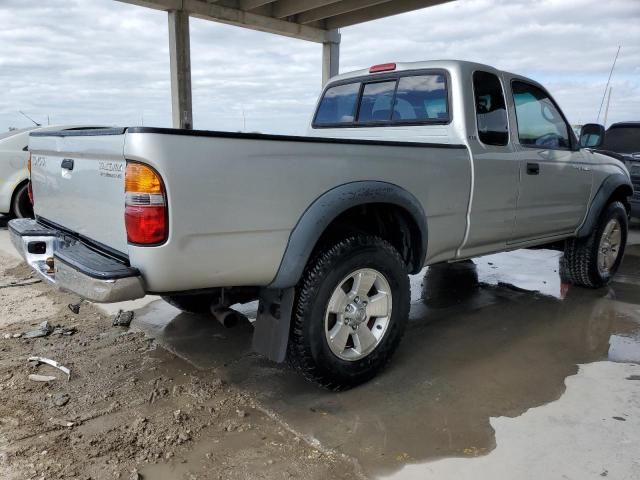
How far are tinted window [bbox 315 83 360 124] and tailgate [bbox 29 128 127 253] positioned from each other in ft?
7.83

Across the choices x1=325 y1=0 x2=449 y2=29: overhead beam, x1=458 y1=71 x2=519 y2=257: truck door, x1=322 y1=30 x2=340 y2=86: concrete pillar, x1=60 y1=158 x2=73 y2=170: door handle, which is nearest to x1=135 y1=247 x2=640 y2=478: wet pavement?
x1=458 y1=71 x2=519 y2=257: truck door

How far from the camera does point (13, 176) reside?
744cm

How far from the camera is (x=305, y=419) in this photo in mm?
2732

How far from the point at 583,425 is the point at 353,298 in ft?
4.51

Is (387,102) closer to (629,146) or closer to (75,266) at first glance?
(75,266)

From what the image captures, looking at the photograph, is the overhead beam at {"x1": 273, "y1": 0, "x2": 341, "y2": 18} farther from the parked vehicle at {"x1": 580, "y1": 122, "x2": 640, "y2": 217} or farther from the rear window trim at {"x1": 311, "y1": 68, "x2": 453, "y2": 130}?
the rear window trim at {"x1": 311, "y1": 68, "x2": 453, "y2": 130}

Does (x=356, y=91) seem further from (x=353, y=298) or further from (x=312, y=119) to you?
(x=353, y=298)

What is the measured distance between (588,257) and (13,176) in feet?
24.7

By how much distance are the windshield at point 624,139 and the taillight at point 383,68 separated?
21.0 feet

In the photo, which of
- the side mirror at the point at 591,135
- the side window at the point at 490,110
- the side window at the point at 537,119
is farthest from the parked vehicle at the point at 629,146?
the side window at the point at 490,110

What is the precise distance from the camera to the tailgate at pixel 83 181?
2.37m

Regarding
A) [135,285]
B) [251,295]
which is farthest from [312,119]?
[135,285]

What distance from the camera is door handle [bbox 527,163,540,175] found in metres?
3.96

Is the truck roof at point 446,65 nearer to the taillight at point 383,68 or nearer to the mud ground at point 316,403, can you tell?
the taillight at point 383,68
